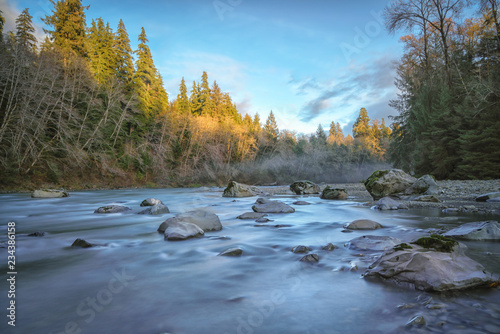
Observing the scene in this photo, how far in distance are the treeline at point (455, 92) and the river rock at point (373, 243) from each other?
12.1m

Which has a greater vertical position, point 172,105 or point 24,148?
point 172,105

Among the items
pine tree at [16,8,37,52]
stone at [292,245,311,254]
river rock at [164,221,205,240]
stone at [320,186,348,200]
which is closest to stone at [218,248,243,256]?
stone at [292,245,311,254]

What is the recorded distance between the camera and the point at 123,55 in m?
34.9

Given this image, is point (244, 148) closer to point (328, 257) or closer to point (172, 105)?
point (172, 105)

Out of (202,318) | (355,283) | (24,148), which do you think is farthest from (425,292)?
(24,148)

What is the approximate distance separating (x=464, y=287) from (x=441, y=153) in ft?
62.2

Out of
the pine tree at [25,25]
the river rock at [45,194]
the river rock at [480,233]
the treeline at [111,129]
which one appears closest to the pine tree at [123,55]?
the treeline at [111,129]

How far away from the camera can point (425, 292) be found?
83.8 inches

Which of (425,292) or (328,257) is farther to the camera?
(328,257)

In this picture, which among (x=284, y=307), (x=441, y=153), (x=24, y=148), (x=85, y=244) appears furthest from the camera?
(x=24, y=148)

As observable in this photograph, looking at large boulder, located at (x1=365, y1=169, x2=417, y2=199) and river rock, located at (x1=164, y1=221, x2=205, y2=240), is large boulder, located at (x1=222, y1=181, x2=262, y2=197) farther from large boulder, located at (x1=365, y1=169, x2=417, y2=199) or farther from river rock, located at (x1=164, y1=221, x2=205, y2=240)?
river rock, located at (x1=164, y1=221, x2=205, y2=240)

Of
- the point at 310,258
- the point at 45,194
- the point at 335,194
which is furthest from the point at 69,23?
the point at 310,258

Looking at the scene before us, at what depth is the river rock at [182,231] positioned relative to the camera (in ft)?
14.9

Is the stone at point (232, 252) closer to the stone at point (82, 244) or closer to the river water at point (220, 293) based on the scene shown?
the river water at point (220, 293)
